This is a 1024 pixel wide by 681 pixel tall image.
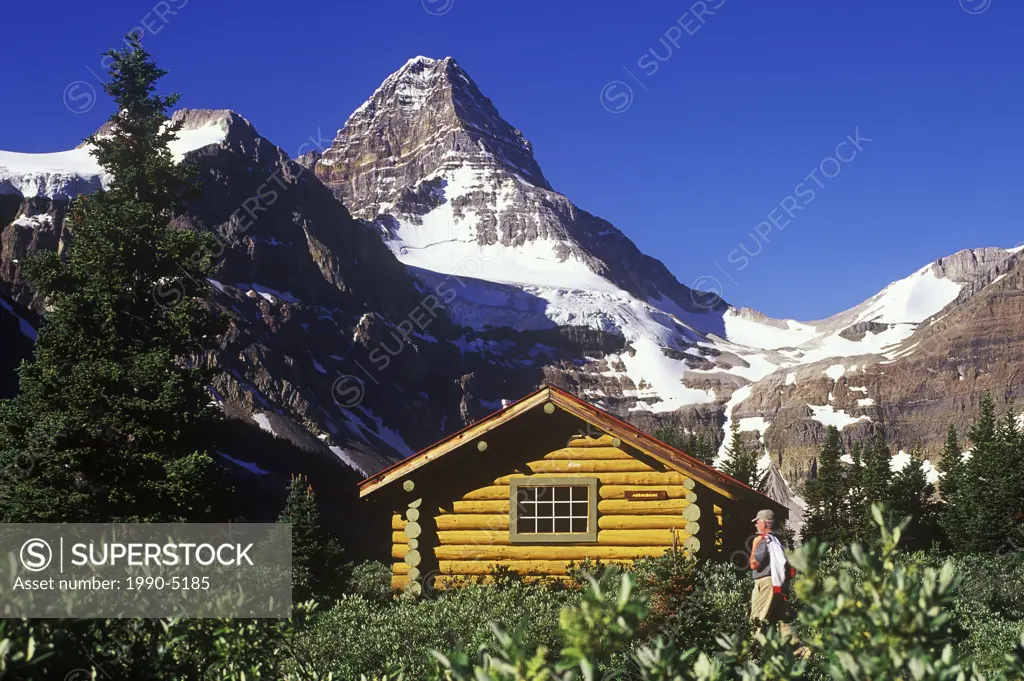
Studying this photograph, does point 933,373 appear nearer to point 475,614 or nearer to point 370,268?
point 370,268

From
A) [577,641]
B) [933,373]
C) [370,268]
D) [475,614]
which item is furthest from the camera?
[933,373]

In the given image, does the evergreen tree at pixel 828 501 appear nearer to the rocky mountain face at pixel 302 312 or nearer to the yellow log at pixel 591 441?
the yellow log at pixel 591 441

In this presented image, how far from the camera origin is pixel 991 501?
28.6 metres

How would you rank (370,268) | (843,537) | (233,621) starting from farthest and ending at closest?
(370,268) → (843,537) → (233,621)

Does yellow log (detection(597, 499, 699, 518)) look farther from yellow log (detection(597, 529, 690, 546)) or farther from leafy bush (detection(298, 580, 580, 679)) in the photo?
leafy bush (detection(298, 580, 580, 679))

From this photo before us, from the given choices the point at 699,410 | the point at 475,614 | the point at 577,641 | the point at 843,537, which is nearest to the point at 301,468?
the point at 843,537

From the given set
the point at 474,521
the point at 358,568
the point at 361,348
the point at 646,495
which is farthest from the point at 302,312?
the point at 646,495

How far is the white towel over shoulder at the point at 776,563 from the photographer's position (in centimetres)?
1140

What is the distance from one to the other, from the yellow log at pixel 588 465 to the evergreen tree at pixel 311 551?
10.2 metres

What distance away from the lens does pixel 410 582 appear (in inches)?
667

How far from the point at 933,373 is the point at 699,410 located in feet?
157

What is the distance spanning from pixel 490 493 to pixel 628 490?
8.29 feet

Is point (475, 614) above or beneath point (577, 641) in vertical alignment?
beneath

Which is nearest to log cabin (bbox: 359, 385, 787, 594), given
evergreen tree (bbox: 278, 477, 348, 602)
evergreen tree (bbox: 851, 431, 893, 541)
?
evergreen tree (bbox: 278, 477, 348, 602)
